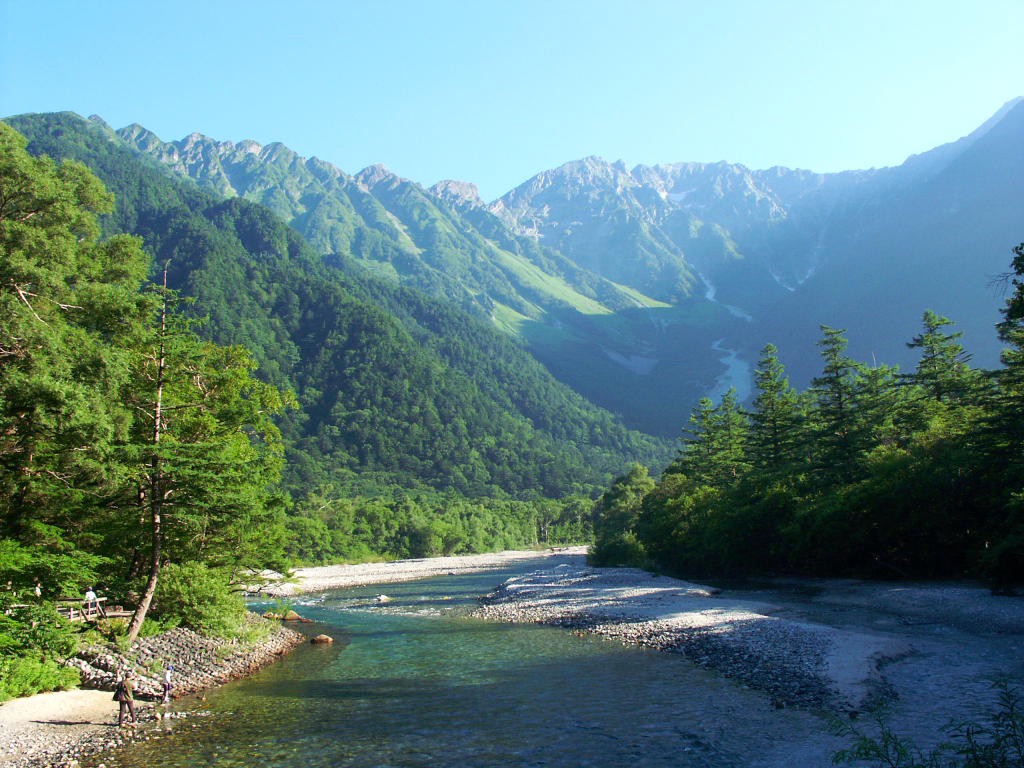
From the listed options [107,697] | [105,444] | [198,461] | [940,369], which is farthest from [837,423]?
[107,697]

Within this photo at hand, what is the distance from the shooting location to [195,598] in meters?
28.3

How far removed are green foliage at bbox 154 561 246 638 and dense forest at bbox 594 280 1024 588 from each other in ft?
108

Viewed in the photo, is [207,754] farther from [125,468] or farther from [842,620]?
[842,620]

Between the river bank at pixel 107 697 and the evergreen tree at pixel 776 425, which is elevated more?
the evergreen tree at pixel 776 425

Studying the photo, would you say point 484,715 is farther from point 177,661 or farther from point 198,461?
point 177,661

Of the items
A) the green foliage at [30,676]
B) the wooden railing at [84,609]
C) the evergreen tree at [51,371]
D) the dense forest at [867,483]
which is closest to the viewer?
the evergreen tree at [51,371]

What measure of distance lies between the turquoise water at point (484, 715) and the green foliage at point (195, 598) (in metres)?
3.25

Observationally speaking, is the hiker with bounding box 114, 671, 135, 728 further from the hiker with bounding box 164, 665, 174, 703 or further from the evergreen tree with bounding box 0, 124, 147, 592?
the evergreen tree with bounding box 0, 124, 147, 592

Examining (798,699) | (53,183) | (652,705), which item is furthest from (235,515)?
(798,699)

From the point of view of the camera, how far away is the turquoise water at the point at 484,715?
16625mm

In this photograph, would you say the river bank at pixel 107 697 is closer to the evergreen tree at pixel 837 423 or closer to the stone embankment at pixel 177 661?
the stone embankment at pixel 177 661

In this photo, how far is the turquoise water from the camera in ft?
54.5

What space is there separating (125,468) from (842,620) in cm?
3288

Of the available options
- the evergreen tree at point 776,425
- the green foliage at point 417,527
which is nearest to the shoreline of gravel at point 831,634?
the evergreen tree at point 776,425
